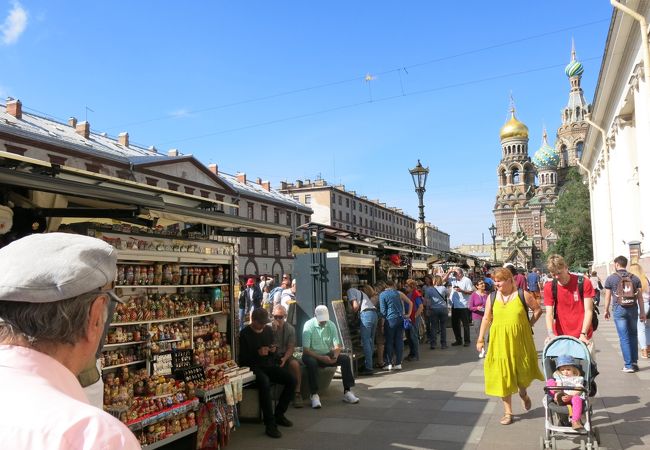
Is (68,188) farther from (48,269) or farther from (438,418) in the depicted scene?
(438,418)

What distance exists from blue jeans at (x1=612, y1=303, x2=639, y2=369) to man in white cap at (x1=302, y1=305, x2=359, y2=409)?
519 centimetres

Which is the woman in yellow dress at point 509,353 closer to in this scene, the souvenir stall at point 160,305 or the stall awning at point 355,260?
the souvenir stall at point 160,305

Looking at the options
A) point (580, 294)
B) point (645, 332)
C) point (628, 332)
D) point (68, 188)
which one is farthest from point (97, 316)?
point (645, 332)

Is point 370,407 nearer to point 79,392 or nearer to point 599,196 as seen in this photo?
point 79,392

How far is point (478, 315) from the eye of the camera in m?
14.3

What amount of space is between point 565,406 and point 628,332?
16.9 ft

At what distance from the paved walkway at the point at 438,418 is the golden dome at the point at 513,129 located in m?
111

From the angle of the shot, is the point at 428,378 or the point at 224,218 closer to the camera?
the point at 224,218

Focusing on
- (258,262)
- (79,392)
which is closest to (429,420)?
(79,392)

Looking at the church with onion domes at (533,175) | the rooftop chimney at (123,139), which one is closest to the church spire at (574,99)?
the church with onion domes at (533,175)

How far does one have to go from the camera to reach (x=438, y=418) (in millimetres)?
7410

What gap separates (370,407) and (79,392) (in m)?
7.41

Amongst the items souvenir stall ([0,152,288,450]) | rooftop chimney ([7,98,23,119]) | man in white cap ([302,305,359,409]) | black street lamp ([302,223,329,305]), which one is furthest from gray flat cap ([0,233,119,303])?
rooftop chimney ([7,98,23,119])

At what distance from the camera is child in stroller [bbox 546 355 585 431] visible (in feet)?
19.0
